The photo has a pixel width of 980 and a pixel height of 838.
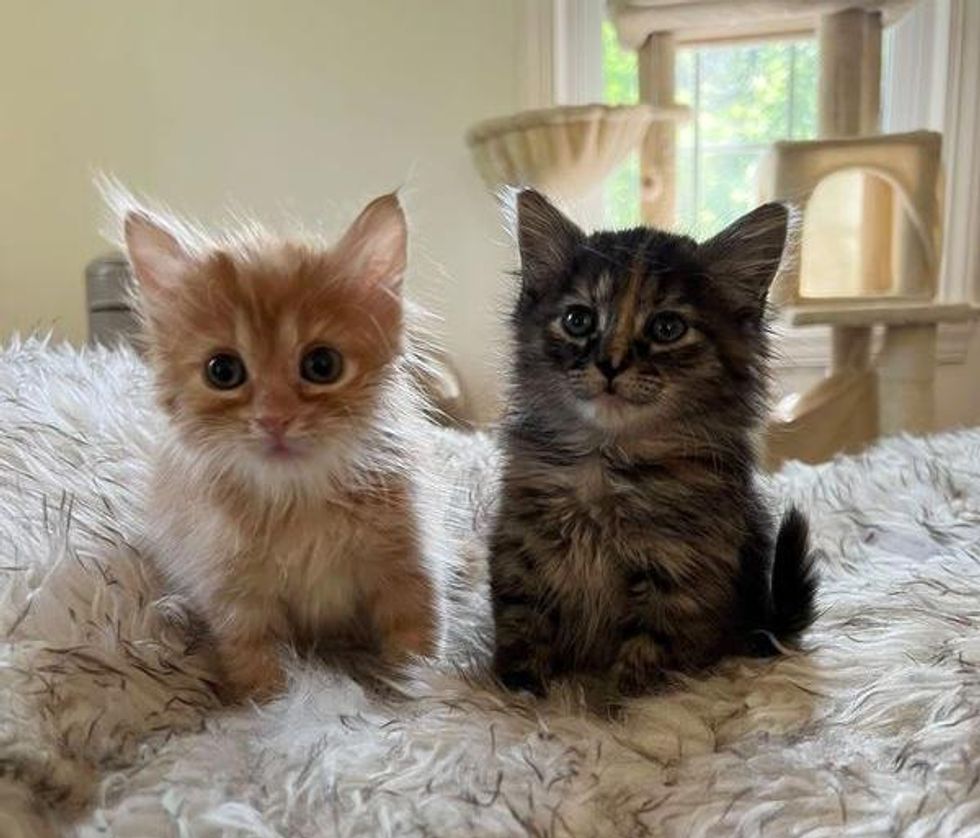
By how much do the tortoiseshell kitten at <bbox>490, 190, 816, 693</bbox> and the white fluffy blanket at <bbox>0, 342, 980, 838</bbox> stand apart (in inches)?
2.5

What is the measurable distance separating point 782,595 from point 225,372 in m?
0.52

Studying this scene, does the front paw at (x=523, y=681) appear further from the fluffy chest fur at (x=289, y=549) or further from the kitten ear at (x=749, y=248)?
the kitten ear at (x=749, y=248)

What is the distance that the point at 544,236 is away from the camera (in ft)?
3.01

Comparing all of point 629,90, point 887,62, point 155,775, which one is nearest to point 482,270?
point 629,90

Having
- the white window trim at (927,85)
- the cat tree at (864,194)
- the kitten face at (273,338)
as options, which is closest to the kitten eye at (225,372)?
the kitten face at (273,338)

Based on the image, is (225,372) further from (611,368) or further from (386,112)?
(386,112)

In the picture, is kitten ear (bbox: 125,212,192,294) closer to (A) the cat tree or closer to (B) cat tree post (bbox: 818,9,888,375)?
(A) the cat tree

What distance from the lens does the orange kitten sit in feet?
2.59

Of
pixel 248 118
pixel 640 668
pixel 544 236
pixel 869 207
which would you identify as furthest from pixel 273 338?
pixel 248 118

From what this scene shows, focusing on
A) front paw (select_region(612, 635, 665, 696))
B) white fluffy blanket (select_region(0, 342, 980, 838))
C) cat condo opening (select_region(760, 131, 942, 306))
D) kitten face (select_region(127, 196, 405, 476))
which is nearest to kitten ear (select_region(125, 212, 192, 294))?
kitten face (select_region(127, 196, 405, 476))

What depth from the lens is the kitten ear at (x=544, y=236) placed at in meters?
0.91

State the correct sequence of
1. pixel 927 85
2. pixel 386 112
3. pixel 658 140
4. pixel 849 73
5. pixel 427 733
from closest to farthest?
pixel 427 733 → pixel 849 73 → pixel 658 140 → pixel 927 85 → pixel 386 112

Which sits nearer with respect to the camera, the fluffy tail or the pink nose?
the pink nose

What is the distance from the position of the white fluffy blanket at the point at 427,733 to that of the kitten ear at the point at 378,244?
337 millimetres
